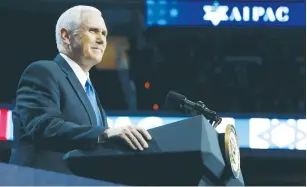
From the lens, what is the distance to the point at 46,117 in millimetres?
1702

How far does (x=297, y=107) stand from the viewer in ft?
18.1

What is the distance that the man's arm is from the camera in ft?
5.49

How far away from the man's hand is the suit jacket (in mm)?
64

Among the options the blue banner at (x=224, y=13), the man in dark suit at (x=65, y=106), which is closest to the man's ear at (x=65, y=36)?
the man in dark suit at (x=65, y=106)

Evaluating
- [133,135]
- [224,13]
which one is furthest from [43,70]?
[224,13]

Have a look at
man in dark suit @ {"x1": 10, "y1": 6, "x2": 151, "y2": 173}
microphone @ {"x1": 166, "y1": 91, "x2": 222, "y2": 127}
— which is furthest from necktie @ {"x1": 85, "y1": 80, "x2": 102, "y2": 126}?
microphone @ {"x1": 166, "y1": 91, "x2": 222, "y2": 127}

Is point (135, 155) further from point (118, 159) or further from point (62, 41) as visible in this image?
point (62, 41)

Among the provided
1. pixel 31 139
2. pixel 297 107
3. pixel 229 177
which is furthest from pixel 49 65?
pixel 297 107

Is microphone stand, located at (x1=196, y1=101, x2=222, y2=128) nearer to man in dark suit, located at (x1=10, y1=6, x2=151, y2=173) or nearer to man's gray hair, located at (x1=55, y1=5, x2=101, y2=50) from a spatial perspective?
man in dark suit, located at (x1=10, y1=6, x2=151, y2=173)

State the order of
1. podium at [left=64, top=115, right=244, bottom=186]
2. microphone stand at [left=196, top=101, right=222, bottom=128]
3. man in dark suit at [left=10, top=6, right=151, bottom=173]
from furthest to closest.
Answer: microphone stand at [left=196, top=101, right=222, bottom=128], man in dark suit at [left=10, top=6, right=151, bottom=173], podium at [left=64, top=115, right=244, bottom=186]

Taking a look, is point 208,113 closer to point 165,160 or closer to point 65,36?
point 165,160

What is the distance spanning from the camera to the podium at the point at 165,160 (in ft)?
5.02

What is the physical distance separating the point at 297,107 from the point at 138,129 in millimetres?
4123

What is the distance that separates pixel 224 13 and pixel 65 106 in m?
3.64
